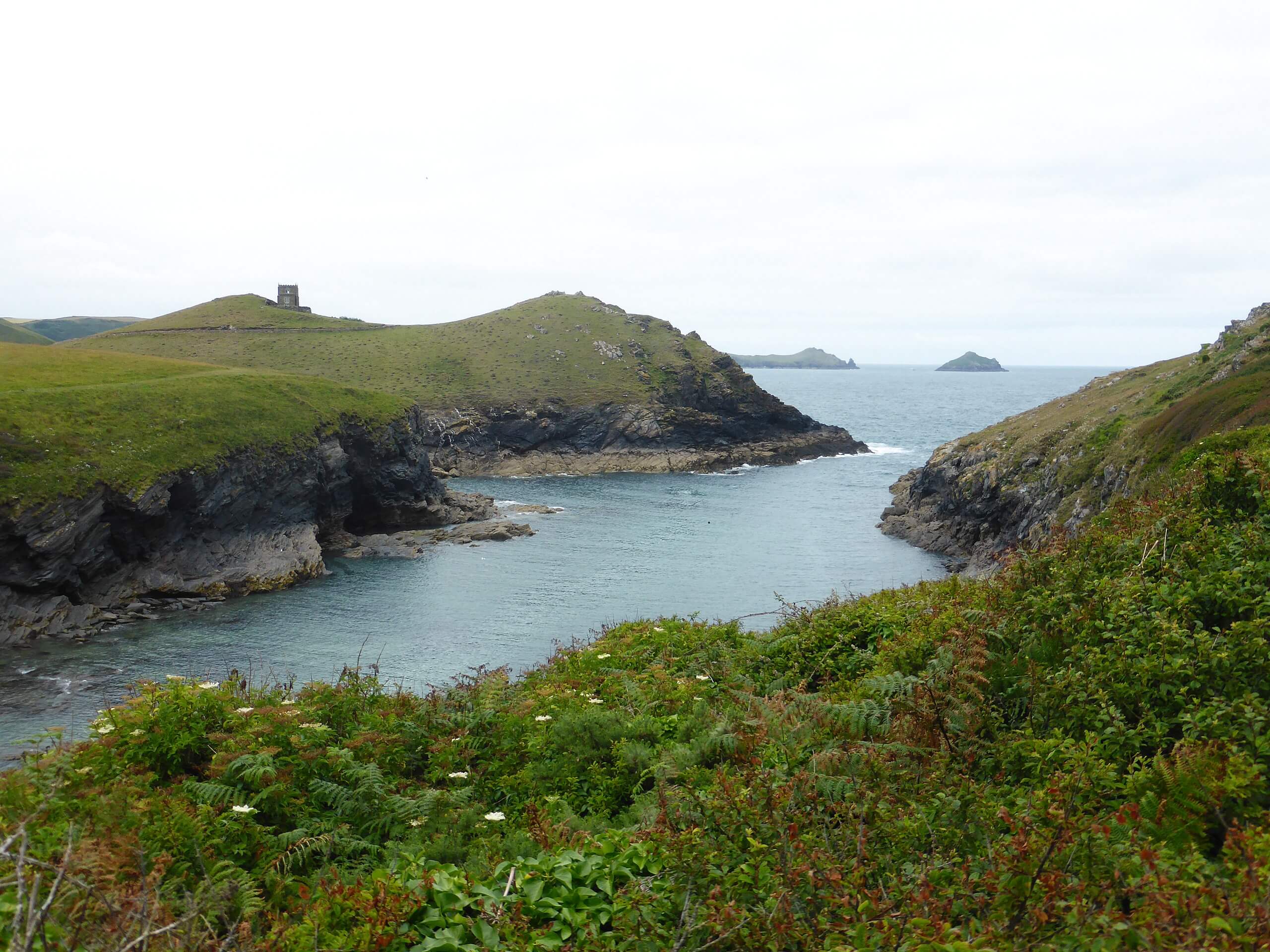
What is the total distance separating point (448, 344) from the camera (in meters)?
147

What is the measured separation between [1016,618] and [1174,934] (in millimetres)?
6526

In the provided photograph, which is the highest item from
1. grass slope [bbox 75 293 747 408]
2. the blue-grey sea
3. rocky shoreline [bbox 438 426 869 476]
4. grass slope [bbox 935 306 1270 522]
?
grass slope [bbox 75 293 747 408]

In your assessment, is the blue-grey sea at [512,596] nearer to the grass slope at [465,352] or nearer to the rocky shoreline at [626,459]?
the rocky shoreline at [626,459]

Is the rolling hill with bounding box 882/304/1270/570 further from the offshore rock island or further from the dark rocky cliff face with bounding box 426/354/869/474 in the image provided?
the dark rocky cliff face with bounding box 426/354/869/474

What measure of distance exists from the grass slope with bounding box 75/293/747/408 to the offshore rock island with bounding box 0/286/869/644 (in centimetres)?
55

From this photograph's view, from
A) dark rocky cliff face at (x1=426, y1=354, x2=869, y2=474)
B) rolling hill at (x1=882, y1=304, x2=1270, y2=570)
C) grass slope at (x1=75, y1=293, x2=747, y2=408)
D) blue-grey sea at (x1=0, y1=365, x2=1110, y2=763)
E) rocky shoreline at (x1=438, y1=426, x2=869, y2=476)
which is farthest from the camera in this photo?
grass slope at (x1=75, y1=293, x2=747, y2=408)

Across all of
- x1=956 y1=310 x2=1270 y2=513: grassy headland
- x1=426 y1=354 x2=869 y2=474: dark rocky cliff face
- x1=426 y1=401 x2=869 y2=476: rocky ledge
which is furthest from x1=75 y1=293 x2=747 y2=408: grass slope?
x1=956 y1=310 x2=1270 y2=513: grassy headland

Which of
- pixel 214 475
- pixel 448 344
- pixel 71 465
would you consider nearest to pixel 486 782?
pixel 71 465

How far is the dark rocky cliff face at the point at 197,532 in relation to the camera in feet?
136

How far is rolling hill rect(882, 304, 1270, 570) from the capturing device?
1276 inches

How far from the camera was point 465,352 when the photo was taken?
469 feet

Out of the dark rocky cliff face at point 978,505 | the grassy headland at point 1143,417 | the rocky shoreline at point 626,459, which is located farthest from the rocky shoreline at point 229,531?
the grassy headland at point 1143,417

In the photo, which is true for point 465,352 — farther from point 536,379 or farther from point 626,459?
point 626,459

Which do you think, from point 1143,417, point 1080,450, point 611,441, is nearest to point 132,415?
point 1080,450
